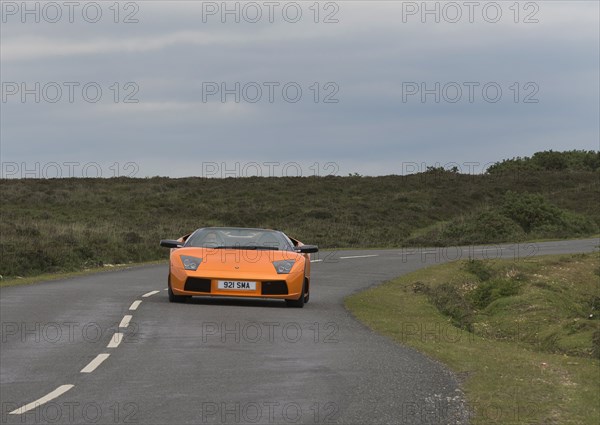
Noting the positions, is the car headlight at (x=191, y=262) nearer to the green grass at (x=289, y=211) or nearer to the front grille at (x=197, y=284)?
the front grille at (x=197, y=284)

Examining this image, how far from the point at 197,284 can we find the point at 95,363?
7.28 metres

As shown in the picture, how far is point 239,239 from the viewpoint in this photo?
20.3m

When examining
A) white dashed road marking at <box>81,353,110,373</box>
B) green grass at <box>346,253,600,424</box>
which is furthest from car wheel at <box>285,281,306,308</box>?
white dashed road marking at <box>81,353,110,373</box>

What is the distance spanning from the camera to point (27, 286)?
24.9 metres

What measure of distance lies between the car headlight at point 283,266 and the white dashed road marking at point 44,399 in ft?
29.8

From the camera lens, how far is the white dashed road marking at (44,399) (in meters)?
9.01

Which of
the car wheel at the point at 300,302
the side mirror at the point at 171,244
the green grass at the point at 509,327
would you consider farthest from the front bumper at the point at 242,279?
the green grass at the point at 509,327

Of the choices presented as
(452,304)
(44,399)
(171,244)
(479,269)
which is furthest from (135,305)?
(479,269)

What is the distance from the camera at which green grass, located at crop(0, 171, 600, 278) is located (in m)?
40.1

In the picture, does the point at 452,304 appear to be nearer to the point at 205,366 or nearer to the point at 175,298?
the point at 175,298

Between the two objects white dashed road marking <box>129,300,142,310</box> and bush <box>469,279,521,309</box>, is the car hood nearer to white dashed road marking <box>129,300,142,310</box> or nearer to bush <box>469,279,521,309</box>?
white dashed road marking <box>129,300,142,310</box>

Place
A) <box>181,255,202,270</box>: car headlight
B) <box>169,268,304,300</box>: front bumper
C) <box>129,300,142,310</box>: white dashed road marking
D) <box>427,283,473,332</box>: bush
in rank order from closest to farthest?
<box>129,300,142,310</box>: white dashed road marking, <box>169,268,304,300</box>: front bumper, <box>181,255,202,270</box>: car headlight, <box>427,283,473,332</box>: bush

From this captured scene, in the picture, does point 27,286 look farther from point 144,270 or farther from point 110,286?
point 144,270

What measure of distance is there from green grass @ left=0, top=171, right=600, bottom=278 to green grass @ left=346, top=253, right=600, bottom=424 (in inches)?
506
